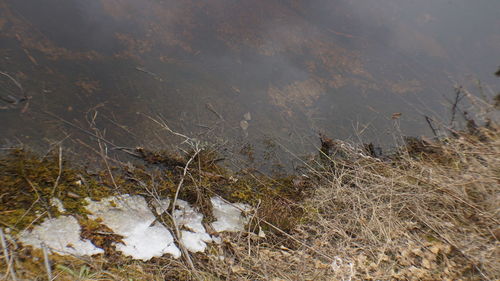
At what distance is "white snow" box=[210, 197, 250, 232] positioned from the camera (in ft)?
6.85

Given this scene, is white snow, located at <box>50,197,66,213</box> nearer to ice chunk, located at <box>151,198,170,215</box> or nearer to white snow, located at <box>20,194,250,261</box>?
white snow, located at <box>20,194,250,261</box>

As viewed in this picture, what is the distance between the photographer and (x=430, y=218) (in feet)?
7.13

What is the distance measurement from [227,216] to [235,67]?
1.70 metres

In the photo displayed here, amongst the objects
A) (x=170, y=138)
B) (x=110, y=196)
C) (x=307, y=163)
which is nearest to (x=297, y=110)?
(x=307, y=163)

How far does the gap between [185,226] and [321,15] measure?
3481 millimetres

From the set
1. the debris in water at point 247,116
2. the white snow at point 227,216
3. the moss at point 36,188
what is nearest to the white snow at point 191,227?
the white snow at point 227,216

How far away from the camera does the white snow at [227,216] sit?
209cm

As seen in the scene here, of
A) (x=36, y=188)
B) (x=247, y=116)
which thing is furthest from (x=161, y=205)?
(x=247, y=116)

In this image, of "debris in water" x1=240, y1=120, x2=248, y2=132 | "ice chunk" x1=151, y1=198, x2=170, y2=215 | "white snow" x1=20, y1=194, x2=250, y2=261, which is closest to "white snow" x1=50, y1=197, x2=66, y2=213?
"white snow" x1=20, y1=194, x2=250, y2=261

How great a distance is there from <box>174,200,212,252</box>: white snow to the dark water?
64 centimetres

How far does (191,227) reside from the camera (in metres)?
1.97

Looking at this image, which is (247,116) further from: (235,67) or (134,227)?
(134,227)

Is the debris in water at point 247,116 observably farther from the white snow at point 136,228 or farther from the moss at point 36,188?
the moss at point 36,188

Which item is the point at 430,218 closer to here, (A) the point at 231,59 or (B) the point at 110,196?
(B) the point at 110,196
